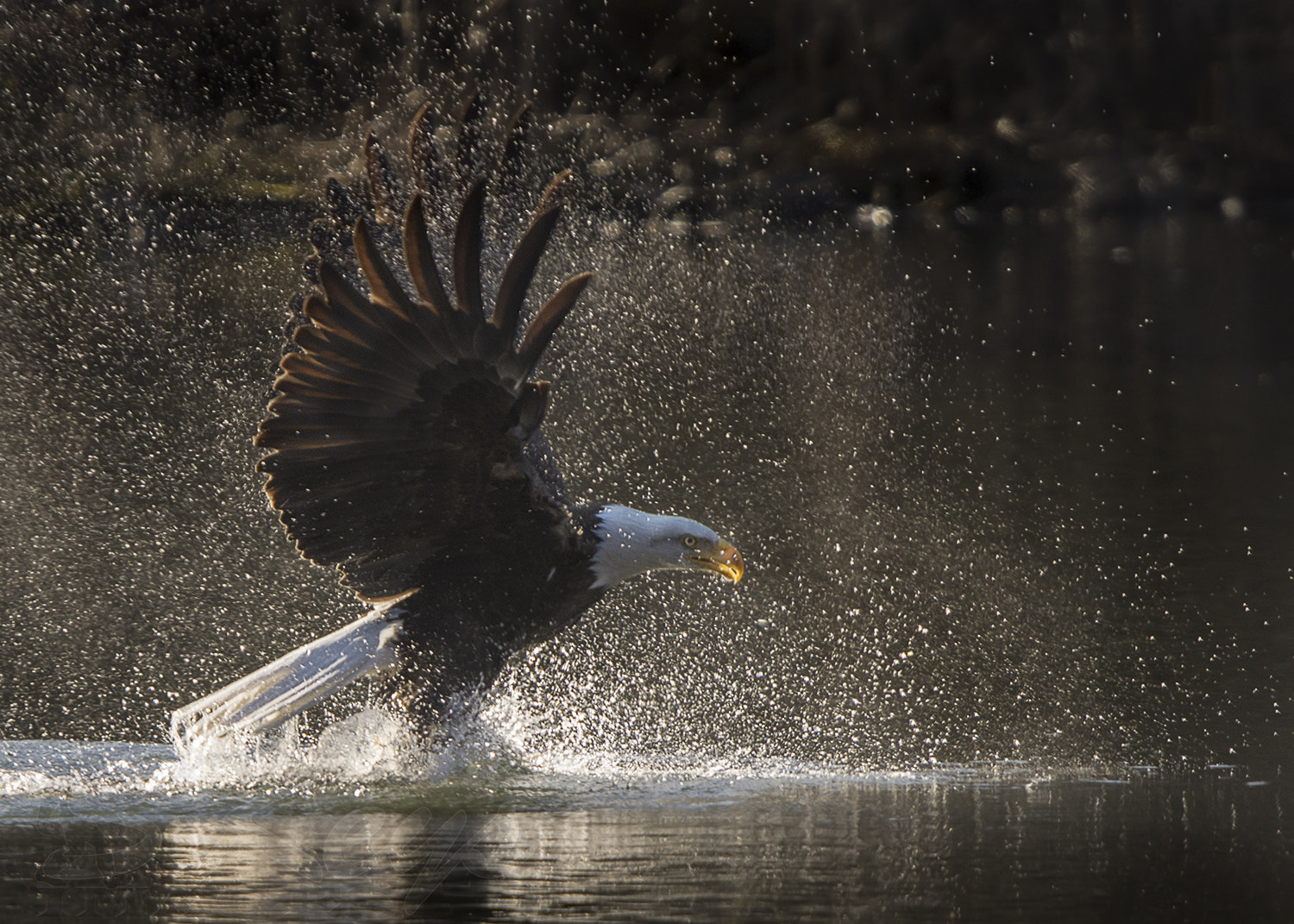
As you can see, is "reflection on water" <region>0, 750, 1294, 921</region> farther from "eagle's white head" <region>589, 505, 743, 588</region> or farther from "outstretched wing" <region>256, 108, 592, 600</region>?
"outstretched wing" <region>256, 108, 592, 600</region>

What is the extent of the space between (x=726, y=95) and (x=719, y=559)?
24.4 m

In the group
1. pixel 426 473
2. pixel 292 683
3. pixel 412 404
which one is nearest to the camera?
pixel 412 404

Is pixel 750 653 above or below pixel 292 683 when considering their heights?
above

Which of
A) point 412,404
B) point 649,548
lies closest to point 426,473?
point 412,404

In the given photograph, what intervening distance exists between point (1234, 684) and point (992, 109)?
23479mm

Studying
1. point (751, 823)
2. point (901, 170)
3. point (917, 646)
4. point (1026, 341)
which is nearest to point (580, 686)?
point (917, 646)

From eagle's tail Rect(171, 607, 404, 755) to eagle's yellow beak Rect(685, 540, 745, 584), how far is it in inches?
36.2

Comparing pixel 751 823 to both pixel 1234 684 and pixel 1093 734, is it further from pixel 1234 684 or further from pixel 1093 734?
pixel 1234 684

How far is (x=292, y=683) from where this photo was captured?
5074mm

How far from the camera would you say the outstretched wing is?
4.49 meters

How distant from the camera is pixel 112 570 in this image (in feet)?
23.2

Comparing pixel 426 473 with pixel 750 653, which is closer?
pixel 426 473

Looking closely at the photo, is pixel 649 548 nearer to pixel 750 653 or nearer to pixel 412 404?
pixel 412 404

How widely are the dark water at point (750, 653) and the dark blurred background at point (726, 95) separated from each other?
932 cm
